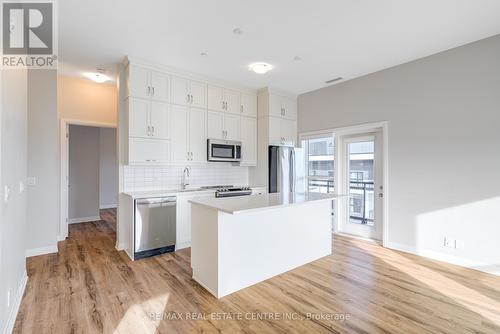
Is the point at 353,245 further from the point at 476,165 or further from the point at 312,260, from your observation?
the point at 476,165

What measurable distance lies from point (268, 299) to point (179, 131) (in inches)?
117

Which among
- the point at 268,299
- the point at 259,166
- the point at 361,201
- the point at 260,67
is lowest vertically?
the point at 268,299

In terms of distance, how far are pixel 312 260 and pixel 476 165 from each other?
96.6 inches

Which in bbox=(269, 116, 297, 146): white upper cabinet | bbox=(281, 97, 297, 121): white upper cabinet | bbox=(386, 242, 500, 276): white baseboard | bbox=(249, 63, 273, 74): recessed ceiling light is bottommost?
bbox=(386, 242, 500, 276): white baseboard

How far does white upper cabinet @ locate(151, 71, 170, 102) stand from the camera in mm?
3967

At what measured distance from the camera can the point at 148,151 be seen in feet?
12.9

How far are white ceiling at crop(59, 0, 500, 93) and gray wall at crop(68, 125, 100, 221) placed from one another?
81.3 inches

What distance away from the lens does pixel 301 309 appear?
234 cm

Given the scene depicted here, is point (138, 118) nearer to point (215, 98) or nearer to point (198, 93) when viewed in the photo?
point (198, 93)

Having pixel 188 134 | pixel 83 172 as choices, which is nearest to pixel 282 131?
pixel 188 134

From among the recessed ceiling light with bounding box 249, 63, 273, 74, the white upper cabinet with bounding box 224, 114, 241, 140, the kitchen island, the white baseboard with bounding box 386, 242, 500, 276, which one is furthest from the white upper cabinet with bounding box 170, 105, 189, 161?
the white baseboard with bounding box 386, 242, 500, 276

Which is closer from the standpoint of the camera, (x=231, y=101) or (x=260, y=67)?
(x=260, y=67)

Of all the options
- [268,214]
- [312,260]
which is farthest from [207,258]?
[312,260]

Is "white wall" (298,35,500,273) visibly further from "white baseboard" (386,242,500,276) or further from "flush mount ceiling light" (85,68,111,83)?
"flush mount ceiling light" (85,68,111,83)
